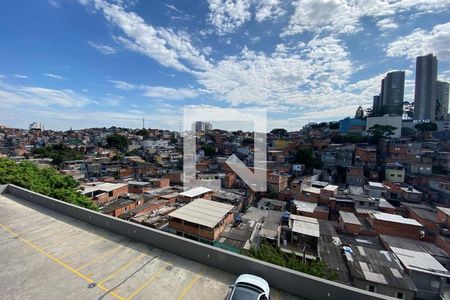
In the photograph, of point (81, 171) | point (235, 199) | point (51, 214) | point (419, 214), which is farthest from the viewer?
point (81, 171)

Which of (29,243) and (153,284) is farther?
(29,243)

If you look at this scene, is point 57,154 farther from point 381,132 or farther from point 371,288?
point 381,132

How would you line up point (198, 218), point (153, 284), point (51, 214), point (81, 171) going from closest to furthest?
point (153, 284), point (51, 214), point (198, 218), point (81, 171)

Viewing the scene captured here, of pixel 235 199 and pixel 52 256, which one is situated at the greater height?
pixel 52 256

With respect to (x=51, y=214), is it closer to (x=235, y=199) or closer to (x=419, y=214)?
(x=235, y=199)

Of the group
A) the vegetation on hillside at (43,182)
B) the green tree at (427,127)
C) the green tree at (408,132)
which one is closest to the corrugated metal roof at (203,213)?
the vegetation on hillside at (43,182)

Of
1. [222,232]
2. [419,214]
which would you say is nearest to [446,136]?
[419,214]

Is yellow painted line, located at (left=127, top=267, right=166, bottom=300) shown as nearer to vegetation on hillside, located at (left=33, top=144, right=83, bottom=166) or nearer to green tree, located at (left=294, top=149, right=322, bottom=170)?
green tree, located at (left=294, top=149, right=322, bottom=170)
